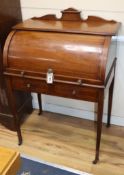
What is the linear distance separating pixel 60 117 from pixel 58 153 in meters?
0.47

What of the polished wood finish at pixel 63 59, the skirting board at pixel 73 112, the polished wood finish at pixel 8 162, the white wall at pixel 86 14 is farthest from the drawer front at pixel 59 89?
the polished wood finish at pixel 8 162

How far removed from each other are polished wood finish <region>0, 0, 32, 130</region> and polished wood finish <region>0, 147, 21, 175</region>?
1.17m

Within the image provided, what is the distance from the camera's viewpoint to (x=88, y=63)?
1290 millimetres

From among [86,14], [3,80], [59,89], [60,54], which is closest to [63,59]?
[60,54]

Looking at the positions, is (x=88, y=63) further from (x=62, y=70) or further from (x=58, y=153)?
(x=58, y=153)

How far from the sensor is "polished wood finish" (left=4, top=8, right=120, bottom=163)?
1297mm

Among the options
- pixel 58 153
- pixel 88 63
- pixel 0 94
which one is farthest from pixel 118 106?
pixel 0 94

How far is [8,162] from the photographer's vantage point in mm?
555

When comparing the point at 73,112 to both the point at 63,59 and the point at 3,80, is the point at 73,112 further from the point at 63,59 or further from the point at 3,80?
the point at 63,59

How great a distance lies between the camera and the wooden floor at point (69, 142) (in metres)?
1.64

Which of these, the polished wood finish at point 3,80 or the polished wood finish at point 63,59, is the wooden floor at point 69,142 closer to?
the polished wood finish at point 3,80

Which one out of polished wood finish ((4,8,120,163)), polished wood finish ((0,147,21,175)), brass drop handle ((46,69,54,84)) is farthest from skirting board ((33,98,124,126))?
polished wood finish ((0,147,21,175))

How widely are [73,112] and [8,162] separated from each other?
1597 mm

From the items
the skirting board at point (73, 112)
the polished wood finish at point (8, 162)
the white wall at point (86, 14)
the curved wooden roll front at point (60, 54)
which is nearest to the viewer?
the polished wood finish at point (8, 162)
